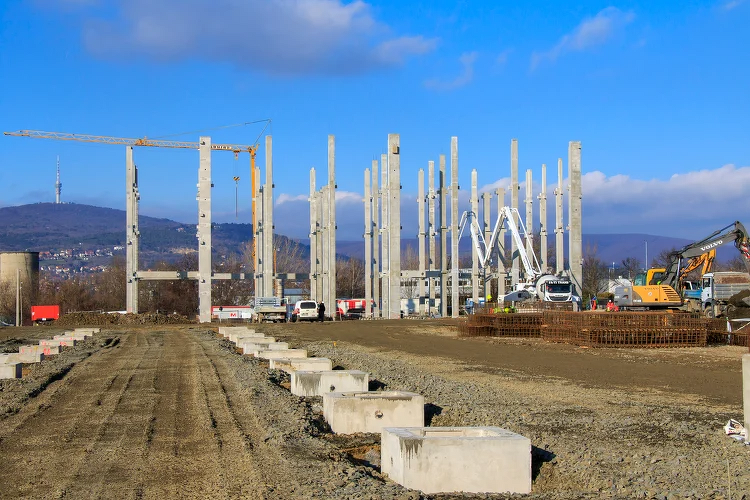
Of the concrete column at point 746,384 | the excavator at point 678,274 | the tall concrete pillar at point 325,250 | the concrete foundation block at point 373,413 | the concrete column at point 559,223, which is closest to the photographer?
the concrete column at point 746,384

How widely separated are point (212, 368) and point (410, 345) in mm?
11168

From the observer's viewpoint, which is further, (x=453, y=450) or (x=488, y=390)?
(x=488, y=390)

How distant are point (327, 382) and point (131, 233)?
5007 cm

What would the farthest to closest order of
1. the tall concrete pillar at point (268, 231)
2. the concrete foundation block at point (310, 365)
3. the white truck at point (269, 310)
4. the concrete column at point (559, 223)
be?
the tall concrete pillar at point (268, 231) → the white truck at point (269, 310) → the concrete column at point (559, 223) → the concrete foundation block at point (310, 365)

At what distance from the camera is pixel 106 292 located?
363ft

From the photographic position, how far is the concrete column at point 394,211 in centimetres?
5325

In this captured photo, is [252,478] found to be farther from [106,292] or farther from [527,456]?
[106,292]

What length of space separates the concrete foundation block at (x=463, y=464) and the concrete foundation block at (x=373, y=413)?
3.14 meters

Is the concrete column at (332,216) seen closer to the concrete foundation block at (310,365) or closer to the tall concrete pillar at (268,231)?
the tall concrete pillar at (268,231)

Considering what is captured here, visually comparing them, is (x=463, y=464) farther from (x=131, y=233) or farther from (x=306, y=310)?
(x=131, y=233)

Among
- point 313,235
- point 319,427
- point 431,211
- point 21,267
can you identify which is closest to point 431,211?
point 431,211

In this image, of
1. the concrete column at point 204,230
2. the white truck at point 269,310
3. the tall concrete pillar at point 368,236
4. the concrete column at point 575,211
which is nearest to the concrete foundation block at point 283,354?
the concrete column at point 575,211

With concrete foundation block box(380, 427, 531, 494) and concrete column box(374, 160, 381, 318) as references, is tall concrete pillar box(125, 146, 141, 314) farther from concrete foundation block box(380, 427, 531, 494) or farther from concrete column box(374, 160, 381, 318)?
concrete foundation block box(380, 427, 531, 494)

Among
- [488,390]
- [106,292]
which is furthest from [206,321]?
[106,292]
